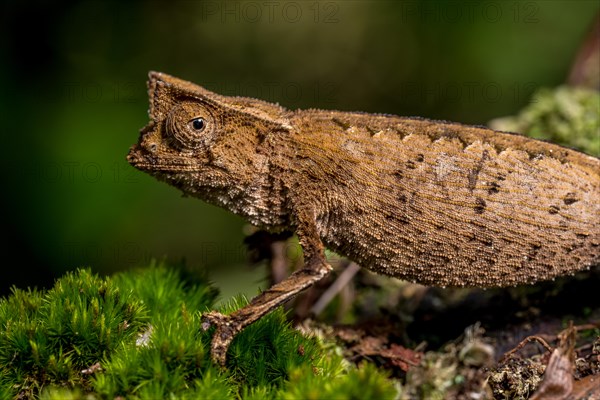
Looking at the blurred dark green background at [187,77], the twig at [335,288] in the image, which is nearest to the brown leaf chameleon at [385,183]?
the twig at [335,288]

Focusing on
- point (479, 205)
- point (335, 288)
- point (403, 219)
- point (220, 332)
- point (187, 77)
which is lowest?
A: point (220, 332)

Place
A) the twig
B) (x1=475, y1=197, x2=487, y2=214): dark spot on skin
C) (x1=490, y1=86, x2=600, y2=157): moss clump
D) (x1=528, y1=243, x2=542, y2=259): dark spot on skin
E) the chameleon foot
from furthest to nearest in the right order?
(x1=490, y1=86, x2=600, y2=157): moss clump < the twig < (x1=528, y1=243, x2=542, y2=259): dark spot on skin < (x1=475, y1=197, x2=487, y2=214): dark spot on skin < the chameleon foot

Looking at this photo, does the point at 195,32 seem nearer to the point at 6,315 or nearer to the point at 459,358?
the point at 6,315

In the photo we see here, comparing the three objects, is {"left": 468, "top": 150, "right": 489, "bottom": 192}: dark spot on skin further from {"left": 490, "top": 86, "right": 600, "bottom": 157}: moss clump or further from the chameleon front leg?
{"left": 490, "top": 86, "right": 600, "bottom": 157}: moss clump

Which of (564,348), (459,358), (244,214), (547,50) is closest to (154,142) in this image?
(244,214)

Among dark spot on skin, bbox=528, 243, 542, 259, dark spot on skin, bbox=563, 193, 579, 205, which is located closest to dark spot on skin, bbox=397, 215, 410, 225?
dark spot on skin, bbox=528, 243, 542, 259

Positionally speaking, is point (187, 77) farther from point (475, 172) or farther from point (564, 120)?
point (475, 172)

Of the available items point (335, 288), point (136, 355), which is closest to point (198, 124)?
point (136, 355)
